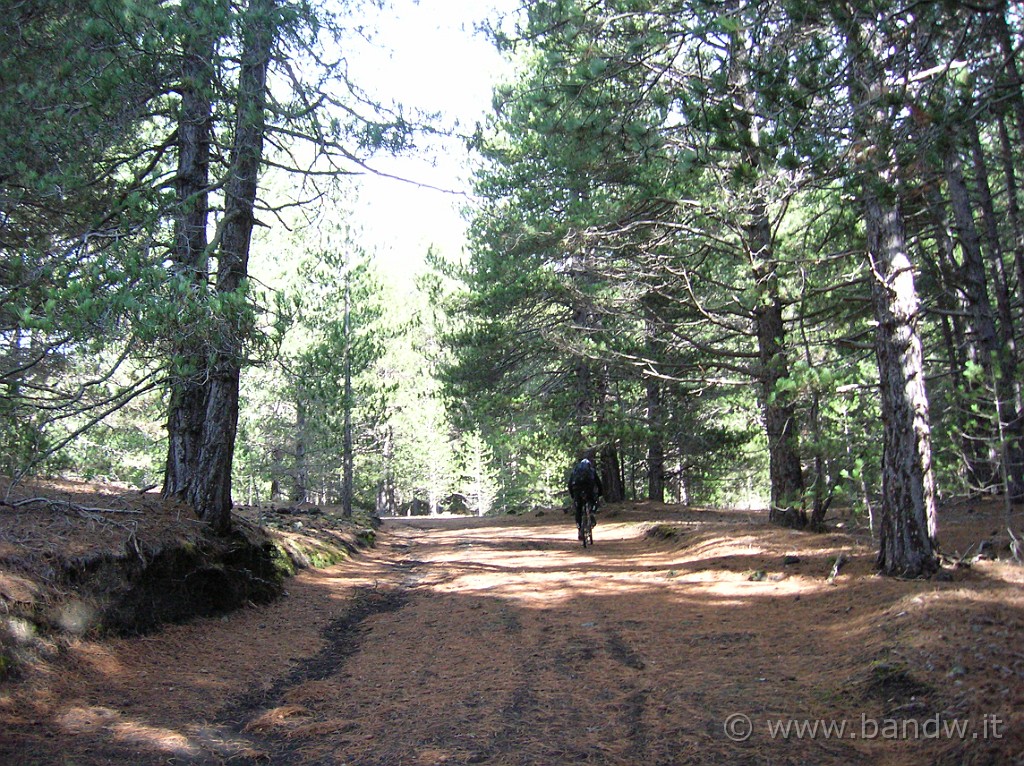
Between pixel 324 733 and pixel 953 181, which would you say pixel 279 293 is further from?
pixel 953 181

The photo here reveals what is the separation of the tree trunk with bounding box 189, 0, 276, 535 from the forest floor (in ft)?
2.23

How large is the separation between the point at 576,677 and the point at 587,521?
7234 mm

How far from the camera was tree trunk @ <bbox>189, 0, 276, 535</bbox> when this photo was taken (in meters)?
6.93

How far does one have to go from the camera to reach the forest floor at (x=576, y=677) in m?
3.60

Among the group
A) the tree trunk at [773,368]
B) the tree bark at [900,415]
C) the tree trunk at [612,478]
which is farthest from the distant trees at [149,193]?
the tree trunk at [612,478]

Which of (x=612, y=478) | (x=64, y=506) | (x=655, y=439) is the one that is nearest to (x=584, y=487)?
(x=655, y=439)

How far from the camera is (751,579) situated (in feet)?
24.9

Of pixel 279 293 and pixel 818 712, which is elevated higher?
pixel 279 293

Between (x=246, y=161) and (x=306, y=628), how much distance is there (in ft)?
16.4

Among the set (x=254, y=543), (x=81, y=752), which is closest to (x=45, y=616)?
(x=81, y=752)

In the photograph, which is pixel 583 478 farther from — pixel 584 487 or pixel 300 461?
pixel 300 461

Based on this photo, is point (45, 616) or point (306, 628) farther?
point (306, 628)

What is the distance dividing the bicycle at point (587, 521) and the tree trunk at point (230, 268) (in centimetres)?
626

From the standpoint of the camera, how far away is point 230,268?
7.60m
